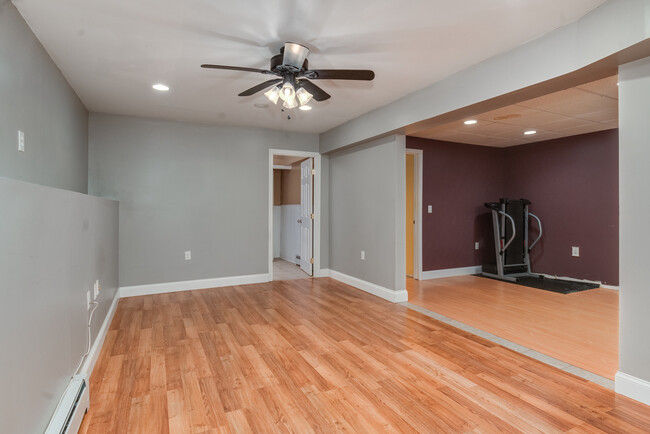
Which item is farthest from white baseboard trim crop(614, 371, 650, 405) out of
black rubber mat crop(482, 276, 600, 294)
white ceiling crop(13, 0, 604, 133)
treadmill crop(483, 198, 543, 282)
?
treadmill crop(483, 198, 543, 282)

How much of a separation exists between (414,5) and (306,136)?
3566 mm

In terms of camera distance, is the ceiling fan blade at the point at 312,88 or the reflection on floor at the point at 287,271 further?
the reflection on floor at the point at 287,271

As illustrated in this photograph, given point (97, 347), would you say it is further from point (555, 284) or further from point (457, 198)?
point (555, 284)

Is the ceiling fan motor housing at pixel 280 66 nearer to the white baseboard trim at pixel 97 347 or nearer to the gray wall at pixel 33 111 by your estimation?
the gray wall at pixel 33 111

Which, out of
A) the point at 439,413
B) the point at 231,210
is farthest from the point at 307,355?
the point at 231,210

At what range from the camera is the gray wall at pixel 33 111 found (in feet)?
6.41

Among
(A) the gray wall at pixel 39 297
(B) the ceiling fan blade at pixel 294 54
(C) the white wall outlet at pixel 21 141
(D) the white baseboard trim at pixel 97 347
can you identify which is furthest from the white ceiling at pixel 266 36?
(D) the white baseboard trim at pixel 97 347

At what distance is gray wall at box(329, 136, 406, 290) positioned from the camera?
4.12m

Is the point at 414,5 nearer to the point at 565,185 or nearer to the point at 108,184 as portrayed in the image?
the point at 108,184

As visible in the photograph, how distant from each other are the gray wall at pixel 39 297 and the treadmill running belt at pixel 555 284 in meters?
5.28

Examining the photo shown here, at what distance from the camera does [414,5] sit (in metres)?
2.02

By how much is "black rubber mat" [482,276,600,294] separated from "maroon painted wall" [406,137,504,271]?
85 centimetres

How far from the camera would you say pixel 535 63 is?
238 cm

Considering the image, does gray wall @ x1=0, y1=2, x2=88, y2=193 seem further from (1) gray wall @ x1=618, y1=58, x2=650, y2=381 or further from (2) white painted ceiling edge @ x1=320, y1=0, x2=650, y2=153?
(1) gray wall @ x1=618, y1=58, x2=650, y2=381
